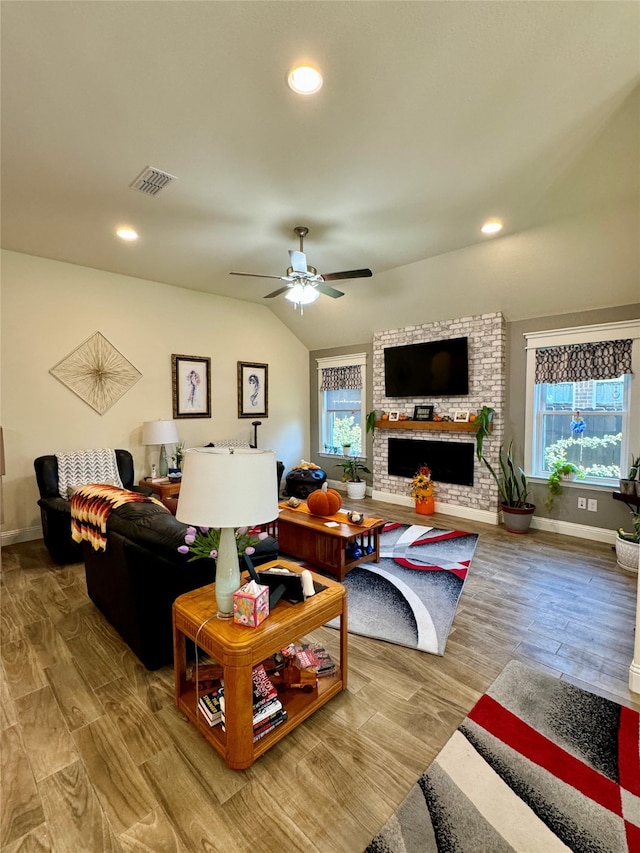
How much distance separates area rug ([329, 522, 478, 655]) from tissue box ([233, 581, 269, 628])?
1.24m

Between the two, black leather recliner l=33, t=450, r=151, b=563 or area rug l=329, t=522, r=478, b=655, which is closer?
area rug l=329, t=522, r=478, b=655

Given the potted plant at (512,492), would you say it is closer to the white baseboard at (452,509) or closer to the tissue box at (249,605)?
the white baseboard at (452,509)

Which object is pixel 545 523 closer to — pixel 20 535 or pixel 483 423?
pixel 483 423

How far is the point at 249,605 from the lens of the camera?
158cm

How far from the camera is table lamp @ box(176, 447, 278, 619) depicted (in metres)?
1.45

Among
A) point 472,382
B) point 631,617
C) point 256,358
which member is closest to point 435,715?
point 631,617

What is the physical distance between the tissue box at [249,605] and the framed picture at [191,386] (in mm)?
4297

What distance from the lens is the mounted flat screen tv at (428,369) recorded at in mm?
5129

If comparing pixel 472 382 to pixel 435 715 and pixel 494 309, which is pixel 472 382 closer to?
pixel 494 309

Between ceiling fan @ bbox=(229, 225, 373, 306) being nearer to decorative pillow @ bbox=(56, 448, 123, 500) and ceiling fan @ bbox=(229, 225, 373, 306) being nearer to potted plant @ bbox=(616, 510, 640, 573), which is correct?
decorative pillow @ bbox=(56, 448, 123, 500)

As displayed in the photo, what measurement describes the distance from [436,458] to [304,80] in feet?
15.1

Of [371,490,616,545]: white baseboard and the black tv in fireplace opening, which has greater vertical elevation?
the black tv in fireplace opening

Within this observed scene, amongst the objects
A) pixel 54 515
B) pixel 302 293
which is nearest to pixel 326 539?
pixel 302 293

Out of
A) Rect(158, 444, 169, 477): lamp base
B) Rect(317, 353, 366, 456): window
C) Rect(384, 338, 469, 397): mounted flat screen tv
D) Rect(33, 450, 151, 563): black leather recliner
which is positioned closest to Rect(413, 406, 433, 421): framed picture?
Rect(384, 338, 469, 397): mounted flat screen tv
